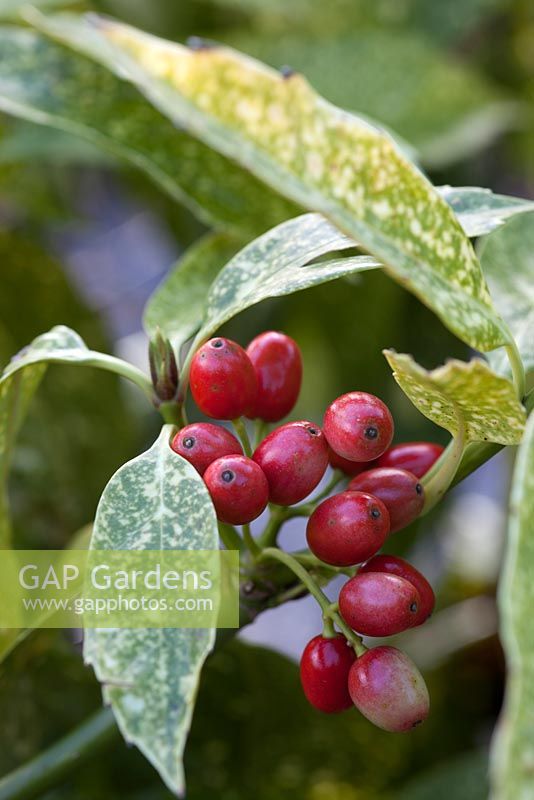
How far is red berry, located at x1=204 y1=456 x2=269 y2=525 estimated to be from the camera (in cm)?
41

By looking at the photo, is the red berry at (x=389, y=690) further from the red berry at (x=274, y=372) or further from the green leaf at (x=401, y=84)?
the green leaf at (x=401, y=84)

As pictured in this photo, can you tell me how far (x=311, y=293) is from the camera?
3.78ft

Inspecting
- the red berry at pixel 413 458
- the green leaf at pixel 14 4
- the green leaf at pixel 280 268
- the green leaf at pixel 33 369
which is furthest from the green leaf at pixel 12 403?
the green leaf at pixel 14 4

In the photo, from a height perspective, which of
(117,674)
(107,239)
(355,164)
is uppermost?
(355,164)

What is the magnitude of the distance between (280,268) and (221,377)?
0.25ft

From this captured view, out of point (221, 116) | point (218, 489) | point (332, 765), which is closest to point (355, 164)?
point (221, 116)

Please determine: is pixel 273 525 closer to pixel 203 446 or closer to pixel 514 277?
pixel 203 446

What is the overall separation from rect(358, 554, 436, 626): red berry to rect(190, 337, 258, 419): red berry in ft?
0.37

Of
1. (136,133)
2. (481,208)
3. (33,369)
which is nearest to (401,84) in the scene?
(136,133)

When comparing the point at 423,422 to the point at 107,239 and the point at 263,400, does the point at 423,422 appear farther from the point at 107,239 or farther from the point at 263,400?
the point at 107,239

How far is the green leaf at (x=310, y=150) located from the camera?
1.18ft

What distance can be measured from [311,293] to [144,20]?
0.45 metres

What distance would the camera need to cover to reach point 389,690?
0.40 metres

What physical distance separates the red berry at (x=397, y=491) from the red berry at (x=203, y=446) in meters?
0.07
